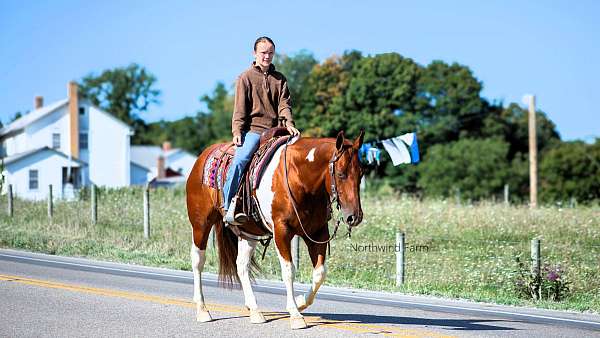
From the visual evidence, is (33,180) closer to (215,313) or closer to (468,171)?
(468,171)

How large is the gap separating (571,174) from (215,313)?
182 feet

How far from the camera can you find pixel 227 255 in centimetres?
1077

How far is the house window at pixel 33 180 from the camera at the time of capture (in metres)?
66.1

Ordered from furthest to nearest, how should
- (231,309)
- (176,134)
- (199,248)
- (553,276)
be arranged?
(176,134) → (553,276) → (231,309) → (199,248)

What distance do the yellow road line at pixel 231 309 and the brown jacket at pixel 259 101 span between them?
2.35 m

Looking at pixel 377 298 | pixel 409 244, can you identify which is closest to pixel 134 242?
pixel 409 244

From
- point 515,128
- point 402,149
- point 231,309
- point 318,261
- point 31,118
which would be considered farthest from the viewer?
point 515,128

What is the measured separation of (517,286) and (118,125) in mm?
63972

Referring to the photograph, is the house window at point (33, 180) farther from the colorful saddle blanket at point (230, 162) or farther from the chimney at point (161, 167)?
the colorful saddle blanket at point (230, 162)

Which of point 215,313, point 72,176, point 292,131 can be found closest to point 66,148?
point 72,176

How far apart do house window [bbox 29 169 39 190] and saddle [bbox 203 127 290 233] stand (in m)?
59.0

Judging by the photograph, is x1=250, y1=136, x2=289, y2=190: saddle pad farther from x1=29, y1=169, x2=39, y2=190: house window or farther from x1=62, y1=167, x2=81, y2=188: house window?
x1=62, y1=167, x2=81, y2=188: house window

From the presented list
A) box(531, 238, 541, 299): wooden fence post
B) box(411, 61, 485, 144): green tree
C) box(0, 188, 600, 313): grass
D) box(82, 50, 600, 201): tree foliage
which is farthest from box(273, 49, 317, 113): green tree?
box(531, 238, 541, 299): wooden fence post

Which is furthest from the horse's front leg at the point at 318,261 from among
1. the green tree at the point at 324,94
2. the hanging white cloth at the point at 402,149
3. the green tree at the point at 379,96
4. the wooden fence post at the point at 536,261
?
the green tree at the point at 324,94
